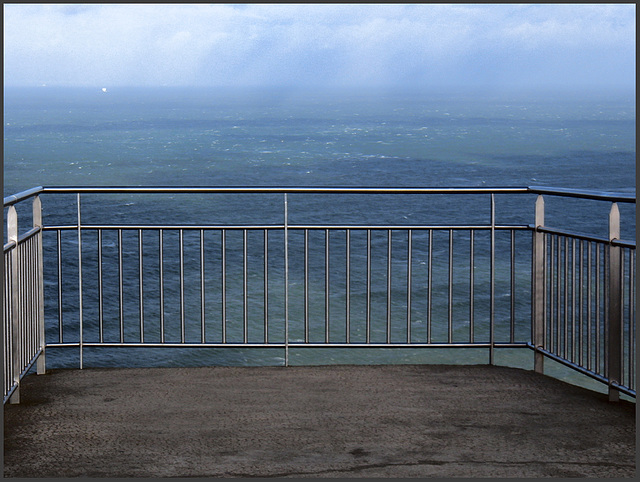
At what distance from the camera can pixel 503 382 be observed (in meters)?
5.24

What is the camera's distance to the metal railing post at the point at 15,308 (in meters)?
4.65

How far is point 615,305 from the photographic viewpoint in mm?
4770

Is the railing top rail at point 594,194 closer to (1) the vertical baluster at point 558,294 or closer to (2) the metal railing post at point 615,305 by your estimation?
(2) the metal railing post at point 615,305

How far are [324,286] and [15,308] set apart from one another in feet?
43.4

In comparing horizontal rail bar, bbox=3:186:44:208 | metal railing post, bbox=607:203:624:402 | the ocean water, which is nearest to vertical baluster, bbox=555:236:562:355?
metal railing post, bbox=607:203:624:402

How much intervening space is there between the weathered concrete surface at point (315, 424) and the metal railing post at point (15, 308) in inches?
6.3

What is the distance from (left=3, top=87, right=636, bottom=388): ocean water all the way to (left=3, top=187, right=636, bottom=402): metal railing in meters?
1.49

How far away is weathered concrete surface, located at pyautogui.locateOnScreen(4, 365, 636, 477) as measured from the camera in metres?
3.72

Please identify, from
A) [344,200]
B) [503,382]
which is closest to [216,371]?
[503,382]

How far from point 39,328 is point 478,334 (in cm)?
2811

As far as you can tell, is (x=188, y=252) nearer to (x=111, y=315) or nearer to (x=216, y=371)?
(x=111, y=315)

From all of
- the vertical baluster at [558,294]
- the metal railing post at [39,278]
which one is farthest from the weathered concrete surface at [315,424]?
the vertical baluster at [558,294]

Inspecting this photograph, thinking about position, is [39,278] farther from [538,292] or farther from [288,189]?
[538,292]

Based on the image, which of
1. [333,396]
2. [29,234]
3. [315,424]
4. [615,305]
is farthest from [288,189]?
[615,305]
